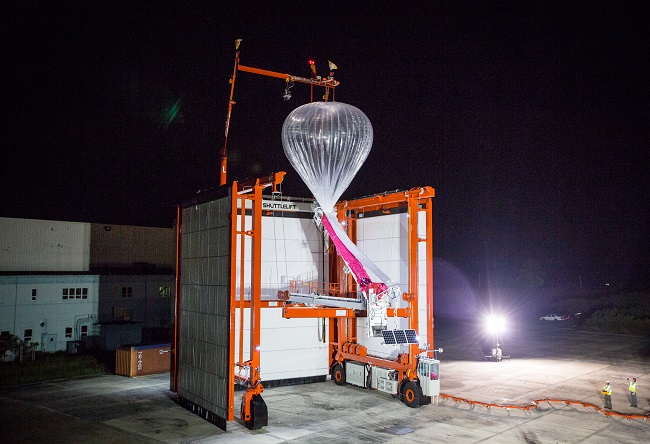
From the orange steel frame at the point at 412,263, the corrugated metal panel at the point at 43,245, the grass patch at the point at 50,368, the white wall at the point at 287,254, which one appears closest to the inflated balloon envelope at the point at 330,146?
the orange steel frame at the point at 412,263

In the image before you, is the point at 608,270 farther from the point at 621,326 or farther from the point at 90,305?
the point at 90,305

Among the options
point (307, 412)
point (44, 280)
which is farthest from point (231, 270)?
point (44, 280)

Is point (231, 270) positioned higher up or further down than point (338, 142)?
further down

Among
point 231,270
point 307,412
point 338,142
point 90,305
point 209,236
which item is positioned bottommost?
point 307,412

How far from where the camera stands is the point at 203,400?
59.9 feet

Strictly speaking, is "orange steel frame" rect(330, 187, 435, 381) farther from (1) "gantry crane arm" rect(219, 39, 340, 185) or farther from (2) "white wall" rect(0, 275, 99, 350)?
(2) "white wall" rect(0, 275, 99, 350)

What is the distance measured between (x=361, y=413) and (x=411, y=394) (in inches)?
80.6

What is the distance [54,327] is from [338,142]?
25.3m

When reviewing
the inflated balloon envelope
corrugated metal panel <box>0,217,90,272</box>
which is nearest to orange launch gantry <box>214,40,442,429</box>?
the inflated balloon envelope

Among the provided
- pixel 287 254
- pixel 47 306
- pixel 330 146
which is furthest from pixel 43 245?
pixel 330 146

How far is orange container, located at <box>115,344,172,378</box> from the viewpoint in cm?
2588

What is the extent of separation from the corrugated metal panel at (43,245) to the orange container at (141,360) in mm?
13538

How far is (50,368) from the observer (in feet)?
88.7

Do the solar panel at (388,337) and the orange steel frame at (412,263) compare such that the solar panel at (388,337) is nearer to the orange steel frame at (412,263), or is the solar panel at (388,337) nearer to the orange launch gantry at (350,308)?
the orange launch gantry at (350,308)
